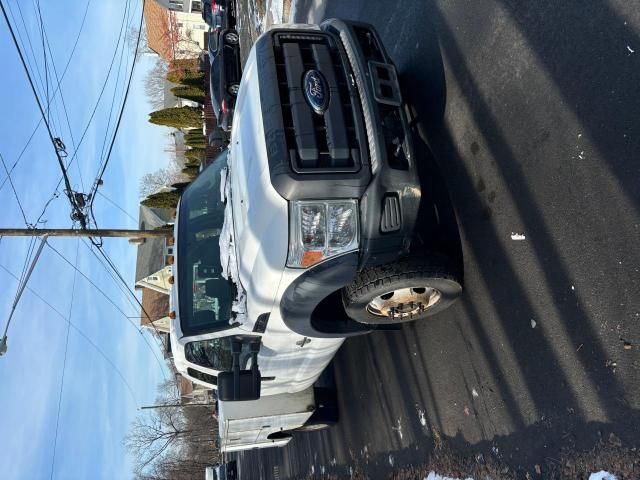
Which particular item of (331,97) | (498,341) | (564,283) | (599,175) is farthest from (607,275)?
(331,97)

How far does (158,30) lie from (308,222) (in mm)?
43404

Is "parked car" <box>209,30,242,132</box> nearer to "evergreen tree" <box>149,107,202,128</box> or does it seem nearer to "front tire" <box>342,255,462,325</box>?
"front tire" <box>342,255,462,325</box>

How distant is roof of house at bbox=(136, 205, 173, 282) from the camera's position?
28031mm

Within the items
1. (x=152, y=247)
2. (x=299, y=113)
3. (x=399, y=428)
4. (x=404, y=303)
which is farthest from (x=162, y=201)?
(x=299, y=113)

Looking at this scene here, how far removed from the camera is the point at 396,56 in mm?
6047

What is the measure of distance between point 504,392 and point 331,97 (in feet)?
9.03

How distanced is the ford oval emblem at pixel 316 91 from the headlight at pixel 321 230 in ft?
2.52

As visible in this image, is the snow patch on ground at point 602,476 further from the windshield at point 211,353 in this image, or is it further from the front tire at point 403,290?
the windshield at point 211,353

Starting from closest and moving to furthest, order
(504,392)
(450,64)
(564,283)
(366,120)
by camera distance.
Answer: (564,283) < (366,120) < (504,392) < (450,64)

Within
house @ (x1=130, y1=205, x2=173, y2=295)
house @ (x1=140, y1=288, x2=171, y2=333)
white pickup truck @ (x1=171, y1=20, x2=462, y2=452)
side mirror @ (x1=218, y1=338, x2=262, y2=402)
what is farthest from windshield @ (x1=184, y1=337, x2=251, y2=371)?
house @ (x1=140, y1=288, x2=171, y2=333)

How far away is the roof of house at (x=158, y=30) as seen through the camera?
40.4 m

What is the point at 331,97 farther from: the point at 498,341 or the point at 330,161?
the point at 498,341

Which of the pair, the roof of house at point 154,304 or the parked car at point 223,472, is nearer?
the parked car at point 223,472

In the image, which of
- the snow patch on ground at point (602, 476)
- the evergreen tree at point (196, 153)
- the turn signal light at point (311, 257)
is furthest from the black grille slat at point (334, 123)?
the evergreen tree at point (196, 153)
